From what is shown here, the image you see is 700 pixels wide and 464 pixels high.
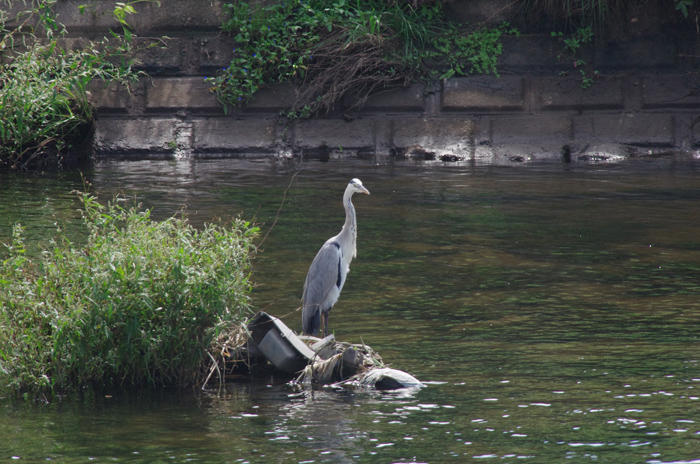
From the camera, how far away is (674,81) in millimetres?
13008

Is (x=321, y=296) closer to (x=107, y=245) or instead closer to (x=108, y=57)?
(x=107, y=245)

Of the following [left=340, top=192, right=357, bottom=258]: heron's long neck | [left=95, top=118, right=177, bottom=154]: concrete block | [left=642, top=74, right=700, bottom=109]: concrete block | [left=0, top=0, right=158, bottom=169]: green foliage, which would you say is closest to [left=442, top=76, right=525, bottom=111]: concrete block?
[left=642, top=74, right=700, bottom=109]: concrete block

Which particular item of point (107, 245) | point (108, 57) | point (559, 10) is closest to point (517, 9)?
point (559, 10)

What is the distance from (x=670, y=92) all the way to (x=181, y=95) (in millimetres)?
6714

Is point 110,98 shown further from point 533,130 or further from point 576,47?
point 576,47

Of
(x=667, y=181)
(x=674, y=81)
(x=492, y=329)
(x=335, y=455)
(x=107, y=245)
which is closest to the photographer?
(x=335, y=455)

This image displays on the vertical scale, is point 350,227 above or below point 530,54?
below

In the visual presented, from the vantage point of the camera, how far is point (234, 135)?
13.2 m

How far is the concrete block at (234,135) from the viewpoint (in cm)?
1315

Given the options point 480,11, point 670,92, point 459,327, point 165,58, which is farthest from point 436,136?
point 459,327

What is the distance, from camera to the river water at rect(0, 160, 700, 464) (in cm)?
403

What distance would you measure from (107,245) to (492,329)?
7.62 feet

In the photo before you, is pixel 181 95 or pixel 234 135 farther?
pixel 181 95

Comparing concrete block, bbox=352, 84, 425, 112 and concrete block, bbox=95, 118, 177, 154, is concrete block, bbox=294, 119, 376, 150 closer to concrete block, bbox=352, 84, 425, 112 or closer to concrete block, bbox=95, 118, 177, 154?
concrete block, bbox=352, 84, 425, 112
